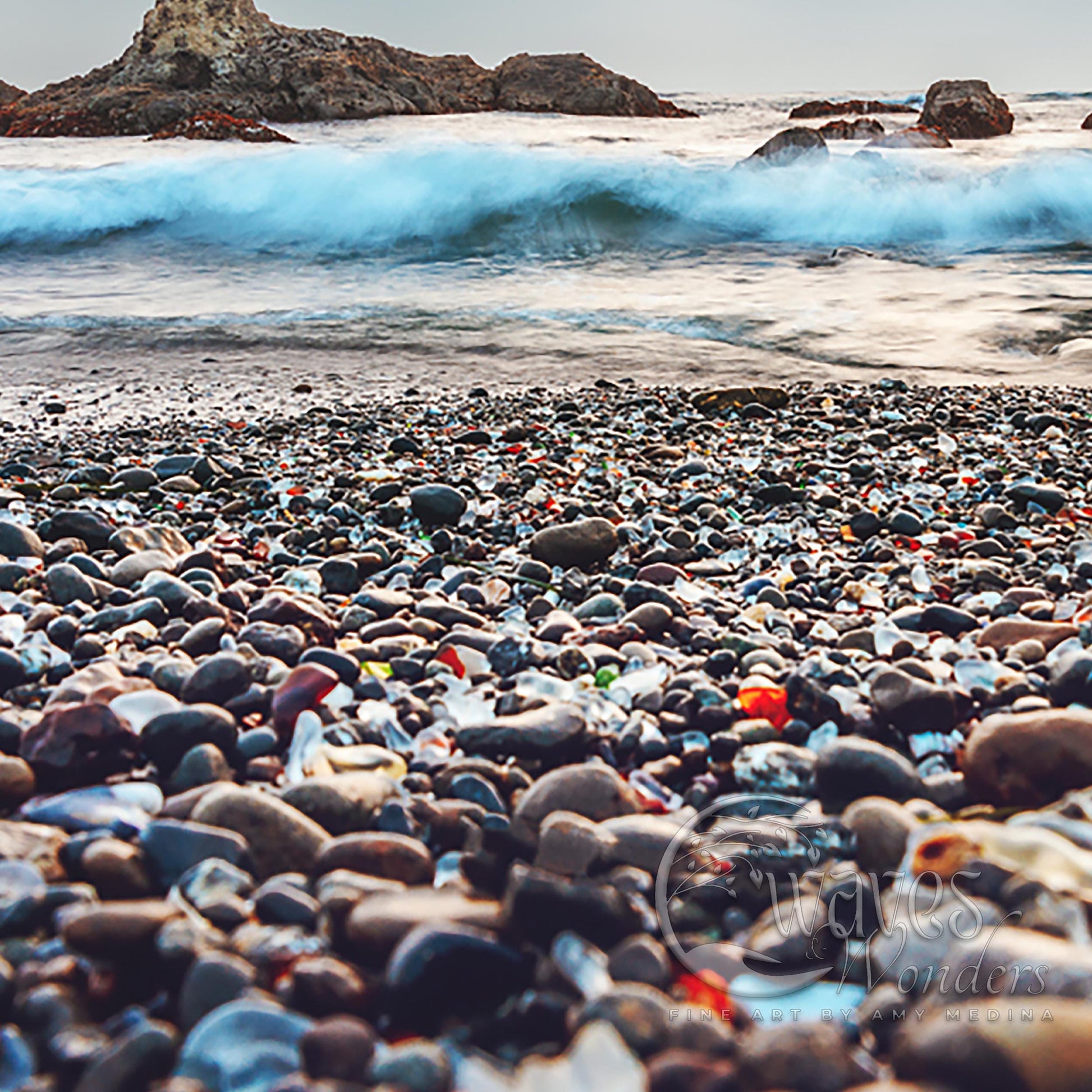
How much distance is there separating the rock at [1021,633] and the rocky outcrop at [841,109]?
25.9 meters

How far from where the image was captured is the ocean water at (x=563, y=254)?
6.89 metres

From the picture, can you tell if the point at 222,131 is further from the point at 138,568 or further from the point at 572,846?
the point at 572,846

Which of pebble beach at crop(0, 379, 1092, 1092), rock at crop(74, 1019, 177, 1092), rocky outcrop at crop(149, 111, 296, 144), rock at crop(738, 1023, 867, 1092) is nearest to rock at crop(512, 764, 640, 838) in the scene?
pebble beach at crop(0, 379, 1092, 1092)

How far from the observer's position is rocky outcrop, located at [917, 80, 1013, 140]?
63.9ft

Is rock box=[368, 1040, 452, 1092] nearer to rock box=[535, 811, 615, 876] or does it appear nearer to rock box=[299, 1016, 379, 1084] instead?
rock box=[299, 1016, 379, 1084]

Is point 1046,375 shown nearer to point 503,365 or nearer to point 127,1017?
point 503,365

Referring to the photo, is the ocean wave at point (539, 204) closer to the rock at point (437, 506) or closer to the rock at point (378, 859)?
the rock at point (437, 506)

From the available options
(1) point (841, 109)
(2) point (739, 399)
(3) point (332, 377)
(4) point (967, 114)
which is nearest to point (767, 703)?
(2) point (739, 399)

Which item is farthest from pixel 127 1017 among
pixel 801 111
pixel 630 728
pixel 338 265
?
pixel 801 111

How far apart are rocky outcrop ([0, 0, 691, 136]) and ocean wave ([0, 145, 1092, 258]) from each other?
10001 millimetres

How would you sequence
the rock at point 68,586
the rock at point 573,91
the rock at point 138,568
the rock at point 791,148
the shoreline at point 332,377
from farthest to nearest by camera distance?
the rock at point 573,91
the rock at point 791,148
the shoreline at point 332,377
the rock at point 138,568
the rock at point 68,586

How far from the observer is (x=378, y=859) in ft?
4.16

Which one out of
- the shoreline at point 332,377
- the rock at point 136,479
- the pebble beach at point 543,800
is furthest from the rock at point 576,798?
the shoreline at point 332,377

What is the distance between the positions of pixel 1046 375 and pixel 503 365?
3.51 metres
